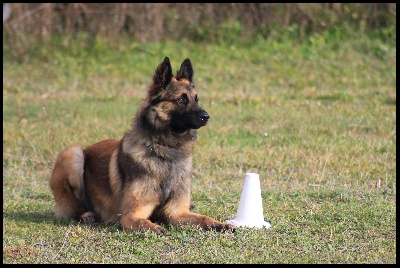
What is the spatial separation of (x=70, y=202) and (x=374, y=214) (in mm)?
3210

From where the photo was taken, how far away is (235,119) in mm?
11961

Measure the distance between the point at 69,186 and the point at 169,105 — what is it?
1.57 m

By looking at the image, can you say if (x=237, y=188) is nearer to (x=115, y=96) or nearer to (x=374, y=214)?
(x=374, y=214)

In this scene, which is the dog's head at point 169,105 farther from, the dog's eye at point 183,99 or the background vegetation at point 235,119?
the background vegetation at point 235,119

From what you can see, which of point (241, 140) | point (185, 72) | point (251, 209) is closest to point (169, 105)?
point (185, 72)

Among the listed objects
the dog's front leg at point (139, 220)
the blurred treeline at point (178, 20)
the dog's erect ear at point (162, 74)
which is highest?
the blurred treeline at point (178, 20)

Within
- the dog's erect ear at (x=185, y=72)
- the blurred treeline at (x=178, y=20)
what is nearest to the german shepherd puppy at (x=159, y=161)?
the dog's erect ear at (x=185, y=72)

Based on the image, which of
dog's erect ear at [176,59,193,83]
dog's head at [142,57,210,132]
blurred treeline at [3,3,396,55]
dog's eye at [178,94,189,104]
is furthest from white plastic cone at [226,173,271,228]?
blurred treeline at [3,3,396,55]

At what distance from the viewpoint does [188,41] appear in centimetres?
1858

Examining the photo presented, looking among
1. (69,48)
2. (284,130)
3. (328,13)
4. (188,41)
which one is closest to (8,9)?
(69,48)

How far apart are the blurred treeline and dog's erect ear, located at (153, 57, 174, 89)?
12111mm

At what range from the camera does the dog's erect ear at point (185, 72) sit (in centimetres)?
672

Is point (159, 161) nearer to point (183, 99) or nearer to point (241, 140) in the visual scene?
point (183, 99)

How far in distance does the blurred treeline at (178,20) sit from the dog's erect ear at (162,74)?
12111 mm
